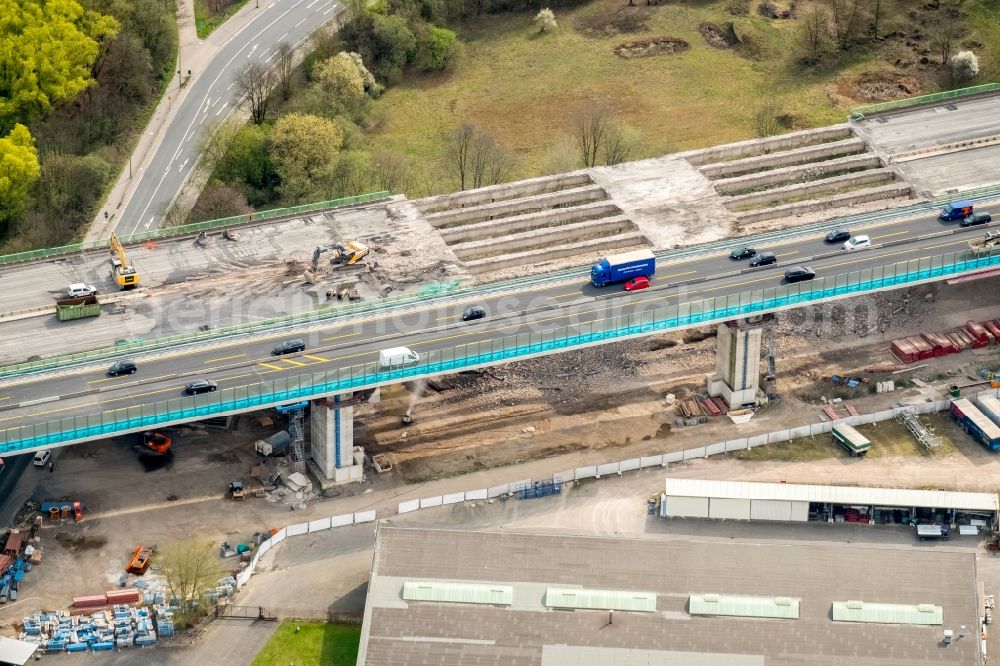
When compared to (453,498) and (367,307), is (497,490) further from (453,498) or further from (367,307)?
(367,307)

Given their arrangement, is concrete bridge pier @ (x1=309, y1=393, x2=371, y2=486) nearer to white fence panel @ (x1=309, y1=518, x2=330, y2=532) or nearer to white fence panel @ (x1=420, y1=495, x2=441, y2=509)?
white fence panel @ (x1=309, y1=518, x2=330, y2=532)

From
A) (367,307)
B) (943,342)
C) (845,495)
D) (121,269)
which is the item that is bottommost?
(845,495)

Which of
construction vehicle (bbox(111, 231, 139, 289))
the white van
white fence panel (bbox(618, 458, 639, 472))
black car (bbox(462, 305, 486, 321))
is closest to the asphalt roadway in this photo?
black car (bbox(462, 305, 486, 321))

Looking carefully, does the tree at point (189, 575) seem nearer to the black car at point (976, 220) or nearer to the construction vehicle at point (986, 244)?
the construction vehicle at point (986, 244)

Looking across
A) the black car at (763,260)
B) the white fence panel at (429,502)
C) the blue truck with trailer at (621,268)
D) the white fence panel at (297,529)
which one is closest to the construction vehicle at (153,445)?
the white fence panel at (297,529)

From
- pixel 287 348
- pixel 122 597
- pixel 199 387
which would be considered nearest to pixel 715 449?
pixel 287 348

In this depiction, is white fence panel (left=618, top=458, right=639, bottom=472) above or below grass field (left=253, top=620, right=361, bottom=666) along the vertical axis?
above
